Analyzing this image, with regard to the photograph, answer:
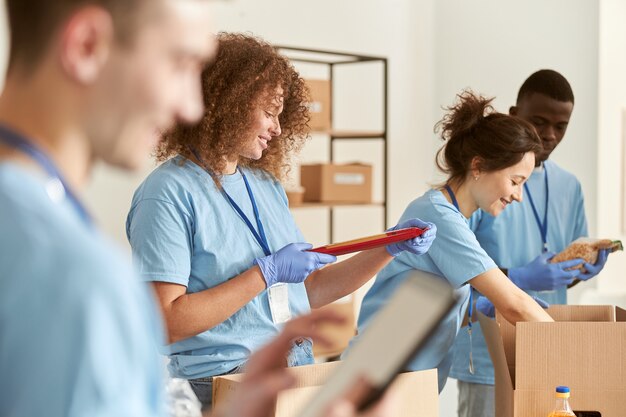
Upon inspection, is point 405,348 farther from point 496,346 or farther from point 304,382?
point 496,346

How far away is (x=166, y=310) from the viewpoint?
73.5 inches

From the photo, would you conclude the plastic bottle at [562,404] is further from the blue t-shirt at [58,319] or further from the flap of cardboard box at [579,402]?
the blue t-shirt at [58,319]

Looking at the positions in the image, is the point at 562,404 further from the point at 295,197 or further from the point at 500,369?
the point at 295,197

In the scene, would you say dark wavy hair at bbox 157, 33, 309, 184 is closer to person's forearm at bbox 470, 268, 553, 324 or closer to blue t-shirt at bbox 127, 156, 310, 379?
blue t-shirt at bbox 127, 156, 310, 379

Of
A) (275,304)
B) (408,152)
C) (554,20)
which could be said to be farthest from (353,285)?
(408,152)

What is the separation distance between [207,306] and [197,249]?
15 cm

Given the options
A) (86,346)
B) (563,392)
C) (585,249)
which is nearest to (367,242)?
(563,392)

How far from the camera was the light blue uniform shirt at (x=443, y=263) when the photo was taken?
238 centimetres

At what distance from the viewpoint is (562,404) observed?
1.96 metres

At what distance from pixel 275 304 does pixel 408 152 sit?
379 cm

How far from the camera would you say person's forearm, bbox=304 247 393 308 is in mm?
2314

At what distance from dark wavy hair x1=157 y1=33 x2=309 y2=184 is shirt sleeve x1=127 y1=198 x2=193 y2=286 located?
0.57 ft

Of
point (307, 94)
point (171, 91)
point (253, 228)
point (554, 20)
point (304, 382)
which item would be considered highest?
point (554, 20)

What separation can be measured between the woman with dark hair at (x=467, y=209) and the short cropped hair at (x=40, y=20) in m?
1.78
